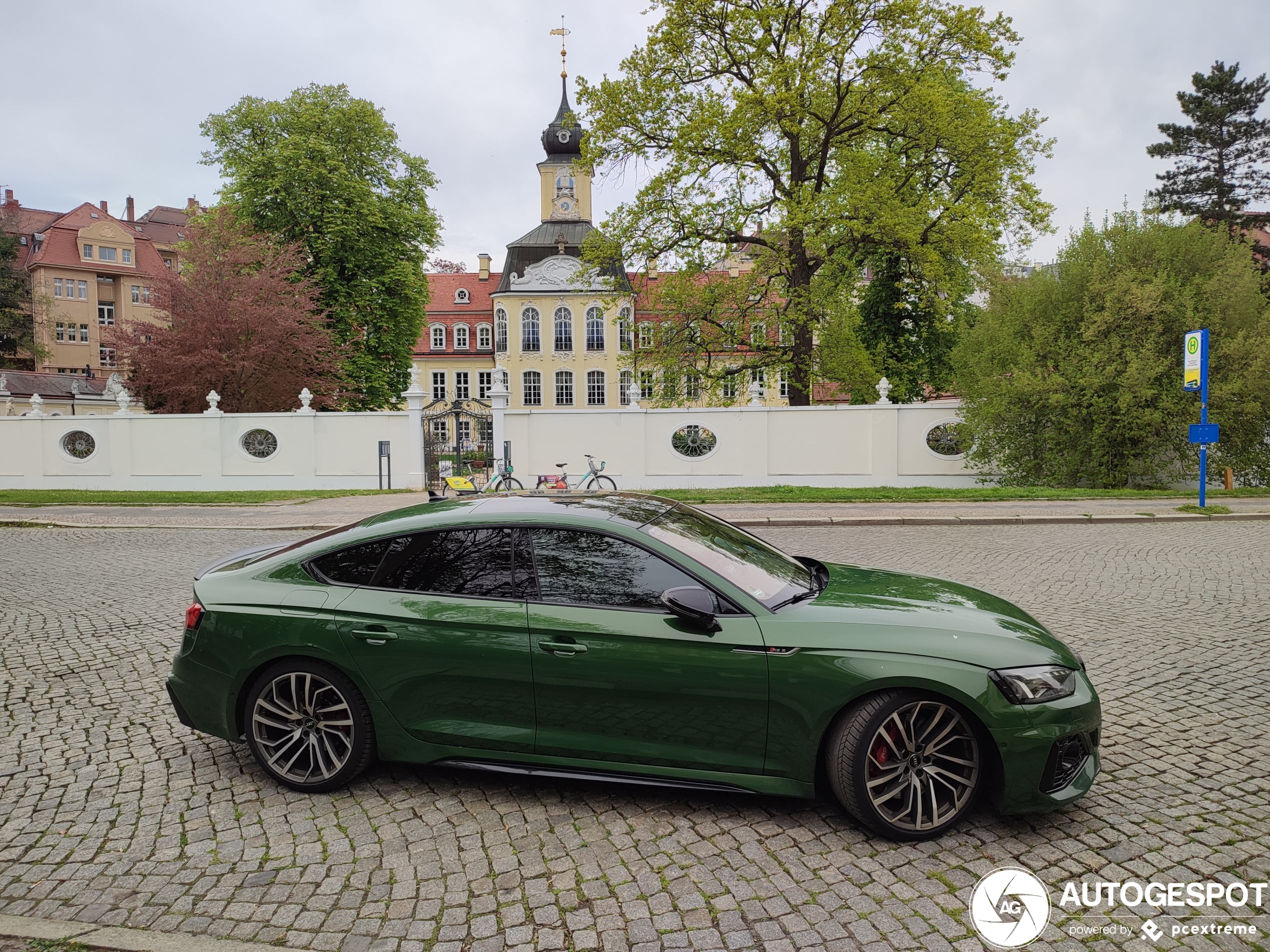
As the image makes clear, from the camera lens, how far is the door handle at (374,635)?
363 cm

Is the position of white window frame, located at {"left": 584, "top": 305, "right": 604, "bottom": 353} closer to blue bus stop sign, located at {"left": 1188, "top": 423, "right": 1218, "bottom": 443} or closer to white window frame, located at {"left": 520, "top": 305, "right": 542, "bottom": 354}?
white window frame, located at {"left": 520, "top": 305, "right": 542, "bottom": 354}

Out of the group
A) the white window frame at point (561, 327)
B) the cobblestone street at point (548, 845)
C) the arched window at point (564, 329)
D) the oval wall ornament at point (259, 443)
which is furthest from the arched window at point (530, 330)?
the cobblestone street at point (548, 845)

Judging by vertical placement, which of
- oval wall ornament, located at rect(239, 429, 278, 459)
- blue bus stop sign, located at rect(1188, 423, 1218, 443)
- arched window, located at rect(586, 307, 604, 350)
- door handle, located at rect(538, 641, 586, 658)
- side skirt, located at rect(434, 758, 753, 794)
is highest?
arched window, located at rect(586, 307, 604, 350)

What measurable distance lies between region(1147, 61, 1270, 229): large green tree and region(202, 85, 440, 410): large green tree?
39.4 m

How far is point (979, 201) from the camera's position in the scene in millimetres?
24094

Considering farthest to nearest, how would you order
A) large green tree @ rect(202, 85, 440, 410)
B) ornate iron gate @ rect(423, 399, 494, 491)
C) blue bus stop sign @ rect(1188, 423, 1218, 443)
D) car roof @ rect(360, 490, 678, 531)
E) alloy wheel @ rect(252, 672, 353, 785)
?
1. large green tree @ rect(202, 85, 440, 410)
2. ornate iron gate @ rect(423, 399, 494, 491)
3. blue bus stop sign @ rect(1188, 423, 1218, 443)
4. car roof @ rect(360, 490, 678, 531)
5. alloy wheel @ rect(252, 672, 353, 785)

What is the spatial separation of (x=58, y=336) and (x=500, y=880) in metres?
78.1

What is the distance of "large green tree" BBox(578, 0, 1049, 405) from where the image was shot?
22859 mm

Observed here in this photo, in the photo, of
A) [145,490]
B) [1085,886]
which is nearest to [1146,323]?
[1085,886]

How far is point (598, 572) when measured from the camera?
142 inches

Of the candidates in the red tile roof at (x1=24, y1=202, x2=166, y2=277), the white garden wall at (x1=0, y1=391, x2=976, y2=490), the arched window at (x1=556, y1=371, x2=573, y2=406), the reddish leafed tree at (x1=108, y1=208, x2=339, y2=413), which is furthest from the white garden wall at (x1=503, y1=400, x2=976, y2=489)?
the red tile roof at (x1=24, y1=202, x2=166, y2=277)

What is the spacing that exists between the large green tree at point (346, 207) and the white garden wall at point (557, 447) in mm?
8385

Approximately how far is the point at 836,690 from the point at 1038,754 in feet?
2.84

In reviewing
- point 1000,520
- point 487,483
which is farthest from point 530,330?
point 1000,520
